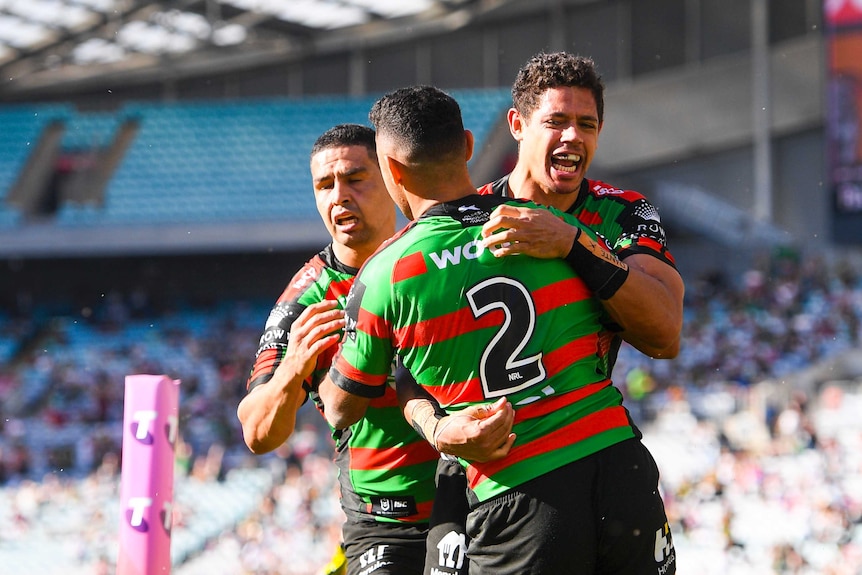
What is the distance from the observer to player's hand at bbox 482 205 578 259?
2777 mm

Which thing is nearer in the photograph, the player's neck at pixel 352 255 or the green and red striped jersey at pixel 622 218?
the green and red striped jersey at pixel 622 218

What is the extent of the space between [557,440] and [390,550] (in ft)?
3.93

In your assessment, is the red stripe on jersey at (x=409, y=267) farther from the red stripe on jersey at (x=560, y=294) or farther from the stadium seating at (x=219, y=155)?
the stadium seating at (x=219, y=155)

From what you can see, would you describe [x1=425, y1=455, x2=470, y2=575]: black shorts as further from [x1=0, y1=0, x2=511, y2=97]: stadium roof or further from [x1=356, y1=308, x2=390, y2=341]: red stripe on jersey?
[x1=0, y1=0, x2=511, y2=97]: stadium roof

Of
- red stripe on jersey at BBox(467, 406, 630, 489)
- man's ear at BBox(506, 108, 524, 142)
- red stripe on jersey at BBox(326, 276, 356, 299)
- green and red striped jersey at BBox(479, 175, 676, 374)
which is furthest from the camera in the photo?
red stripe on jersey at BBox(326, 276, 356, 299)

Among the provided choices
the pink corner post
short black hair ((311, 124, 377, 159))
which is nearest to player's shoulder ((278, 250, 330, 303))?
short black hair ((311, 124, 377, 159))

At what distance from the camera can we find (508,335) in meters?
2.80

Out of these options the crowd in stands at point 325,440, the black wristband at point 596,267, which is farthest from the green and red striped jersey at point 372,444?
the crowd in stands at point 325,440

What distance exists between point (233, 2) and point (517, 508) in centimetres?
2230

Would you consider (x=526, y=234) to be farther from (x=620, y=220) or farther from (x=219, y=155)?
(x=219, y=155)

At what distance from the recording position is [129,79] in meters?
27.5

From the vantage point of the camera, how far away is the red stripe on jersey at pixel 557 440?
2.84m

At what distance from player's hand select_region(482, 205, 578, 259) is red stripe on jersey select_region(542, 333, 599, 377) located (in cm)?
23

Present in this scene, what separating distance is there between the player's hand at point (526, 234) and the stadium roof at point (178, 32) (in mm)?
21174
